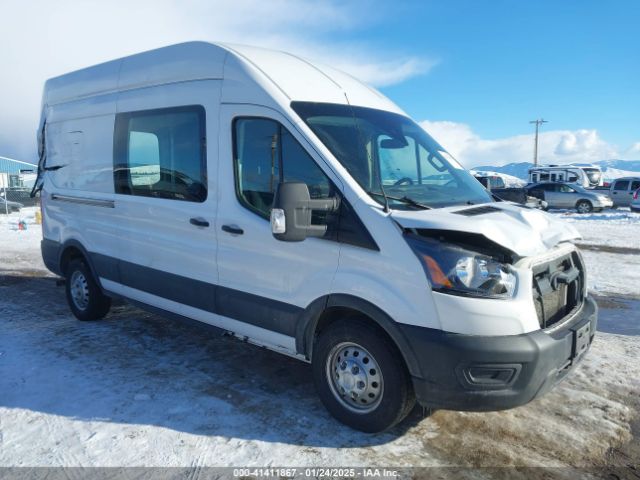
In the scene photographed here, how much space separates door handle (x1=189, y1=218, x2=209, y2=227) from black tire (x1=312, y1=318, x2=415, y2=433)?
4.41 feet

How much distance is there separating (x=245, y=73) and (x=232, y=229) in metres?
1.18

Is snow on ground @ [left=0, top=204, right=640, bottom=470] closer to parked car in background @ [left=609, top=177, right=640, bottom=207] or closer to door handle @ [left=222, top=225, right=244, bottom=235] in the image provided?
door handle @ [left=222, top=225, right=244, bottom=235]

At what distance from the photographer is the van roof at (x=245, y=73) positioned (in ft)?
12.7

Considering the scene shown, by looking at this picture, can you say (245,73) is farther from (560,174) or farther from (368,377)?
(560,174)

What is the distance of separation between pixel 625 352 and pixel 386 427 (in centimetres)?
296

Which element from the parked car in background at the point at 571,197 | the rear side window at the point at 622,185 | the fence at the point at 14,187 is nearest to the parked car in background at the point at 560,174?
the rear side window at the point at 622,185

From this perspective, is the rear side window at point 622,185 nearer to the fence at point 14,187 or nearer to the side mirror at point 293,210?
the fence at point 14,187

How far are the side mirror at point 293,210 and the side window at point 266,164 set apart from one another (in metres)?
0.29

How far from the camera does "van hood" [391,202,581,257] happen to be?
9.94ft

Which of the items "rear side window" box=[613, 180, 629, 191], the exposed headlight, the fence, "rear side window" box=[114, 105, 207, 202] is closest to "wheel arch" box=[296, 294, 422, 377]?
the exposed headlight

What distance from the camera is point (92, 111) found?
5.55m

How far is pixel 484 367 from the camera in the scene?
9.71ft

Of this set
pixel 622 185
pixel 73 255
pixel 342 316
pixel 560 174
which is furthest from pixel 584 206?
pixel 342 316

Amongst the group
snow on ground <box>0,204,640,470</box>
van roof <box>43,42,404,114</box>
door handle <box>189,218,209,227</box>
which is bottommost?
snow on ground <box>0,204,640,470</box>
